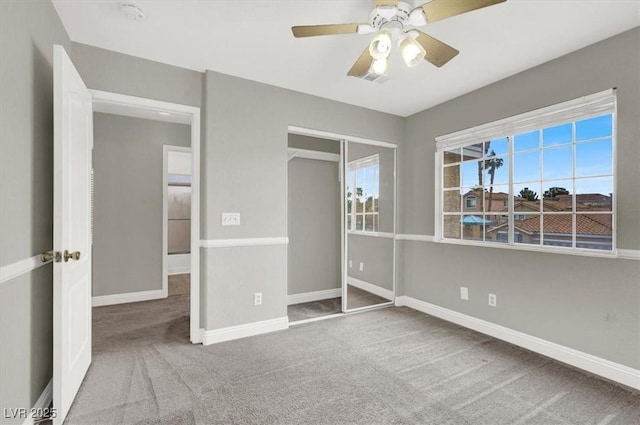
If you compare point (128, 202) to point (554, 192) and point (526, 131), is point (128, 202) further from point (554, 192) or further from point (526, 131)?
point (554, 192)

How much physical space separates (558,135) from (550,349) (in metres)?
1.88

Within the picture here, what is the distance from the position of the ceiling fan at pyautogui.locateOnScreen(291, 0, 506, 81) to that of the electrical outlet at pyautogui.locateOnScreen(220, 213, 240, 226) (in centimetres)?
176

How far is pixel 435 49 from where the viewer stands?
1968 millimetres

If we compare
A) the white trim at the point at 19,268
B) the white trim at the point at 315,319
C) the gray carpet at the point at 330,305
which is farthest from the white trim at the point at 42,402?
the gray carpet at the point at 330,305

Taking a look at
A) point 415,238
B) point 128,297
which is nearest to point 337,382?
point 415,238

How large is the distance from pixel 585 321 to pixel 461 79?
239cm

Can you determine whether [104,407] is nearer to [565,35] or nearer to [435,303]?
[435,303]

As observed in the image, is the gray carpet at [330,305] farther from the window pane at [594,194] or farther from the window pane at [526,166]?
the window pane at [594,194]

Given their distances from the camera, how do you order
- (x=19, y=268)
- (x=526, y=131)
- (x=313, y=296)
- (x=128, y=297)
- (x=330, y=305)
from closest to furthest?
(x=19, y=268) → (x=526, y=131) → (x=330, y=305) → (x=313, y=296) → (x=128, y=297)

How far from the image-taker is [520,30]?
7.45ft

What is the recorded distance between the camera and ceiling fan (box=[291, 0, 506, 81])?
5.37 ft

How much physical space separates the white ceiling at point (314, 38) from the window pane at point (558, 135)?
0.61 meters

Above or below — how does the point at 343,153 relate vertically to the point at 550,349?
above

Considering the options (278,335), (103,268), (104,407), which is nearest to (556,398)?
(278,335)
